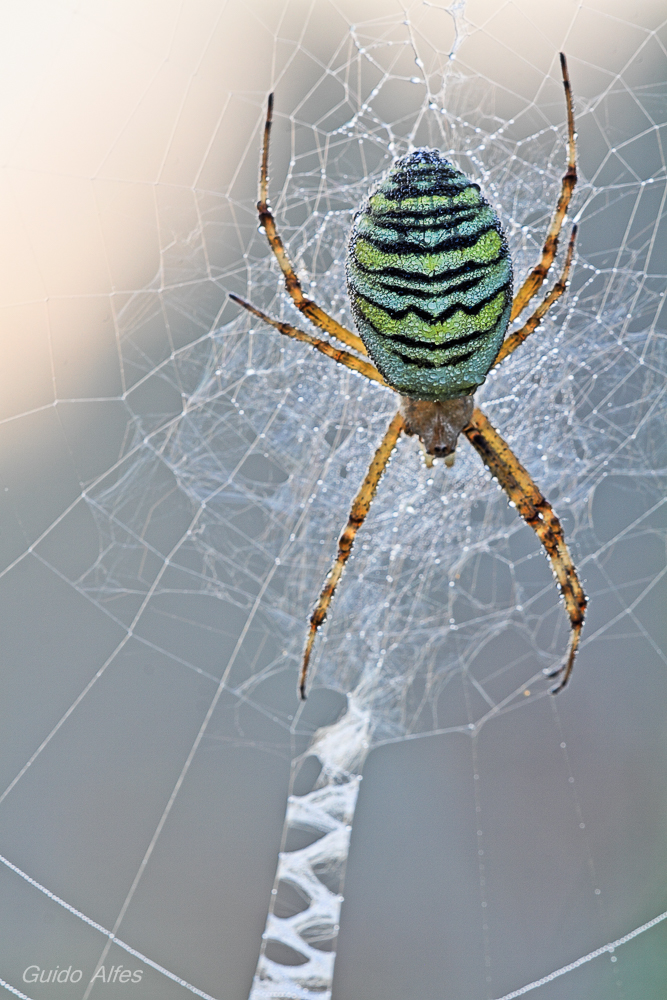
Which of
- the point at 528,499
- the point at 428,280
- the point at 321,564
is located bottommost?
the point at 321,564

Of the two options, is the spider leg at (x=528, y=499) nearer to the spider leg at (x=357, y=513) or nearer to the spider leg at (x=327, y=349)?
the spider leg at (x=357, y=513)

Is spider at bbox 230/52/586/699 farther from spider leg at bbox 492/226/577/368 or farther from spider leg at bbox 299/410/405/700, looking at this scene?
spider leg at bbox 299/410/405/700

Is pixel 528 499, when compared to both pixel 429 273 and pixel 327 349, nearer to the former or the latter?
pixel 327 349

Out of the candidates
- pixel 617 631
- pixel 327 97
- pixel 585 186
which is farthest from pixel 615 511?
pixel 327 97

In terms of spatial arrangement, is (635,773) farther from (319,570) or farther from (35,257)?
(35,257)

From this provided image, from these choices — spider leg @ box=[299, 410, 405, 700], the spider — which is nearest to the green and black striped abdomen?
the spider

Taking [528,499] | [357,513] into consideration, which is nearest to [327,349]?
[357,513]
